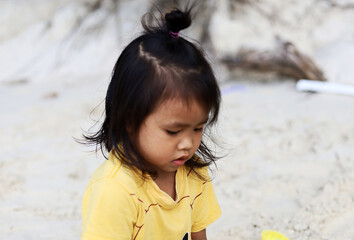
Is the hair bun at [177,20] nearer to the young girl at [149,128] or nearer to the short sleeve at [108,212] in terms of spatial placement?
the young girl at [149,128]

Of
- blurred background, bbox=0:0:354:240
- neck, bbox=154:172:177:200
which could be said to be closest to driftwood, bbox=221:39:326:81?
blurred background, bbox=0:0:354:240

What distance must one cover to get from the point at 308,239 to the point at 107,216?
1032mm

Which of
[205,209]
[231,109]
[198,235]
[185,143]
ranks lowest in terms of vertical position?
[231,109]

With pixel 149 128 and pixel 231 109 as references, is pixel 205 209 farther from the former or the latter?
pixel 231 109

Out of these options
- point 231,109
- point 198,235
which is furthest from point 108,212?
point 231,109

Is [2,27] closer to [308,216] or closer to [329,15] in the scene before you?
[329,15]

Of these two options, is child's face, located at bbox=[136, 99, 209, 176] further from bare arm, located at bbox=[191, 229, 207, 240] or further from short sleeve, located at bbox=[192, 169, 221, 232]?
bare arm, located at bbox=[191, 229, 207, 240]

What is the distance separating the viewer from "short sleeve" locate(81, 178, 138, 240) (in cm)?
128

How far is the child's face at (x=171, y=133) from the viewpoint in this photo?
4.22ft

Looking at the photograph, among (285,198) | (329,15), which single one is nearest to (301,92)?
(329,15)

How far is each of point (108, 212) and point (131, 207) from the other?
8 centimetres

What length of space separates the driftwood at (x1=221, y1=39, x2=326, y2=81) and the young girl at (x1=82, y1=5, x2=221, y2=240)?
311 cm

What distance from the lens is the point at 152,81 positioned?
1273 millimetres

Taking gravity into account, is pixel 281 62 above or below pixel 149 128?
below
